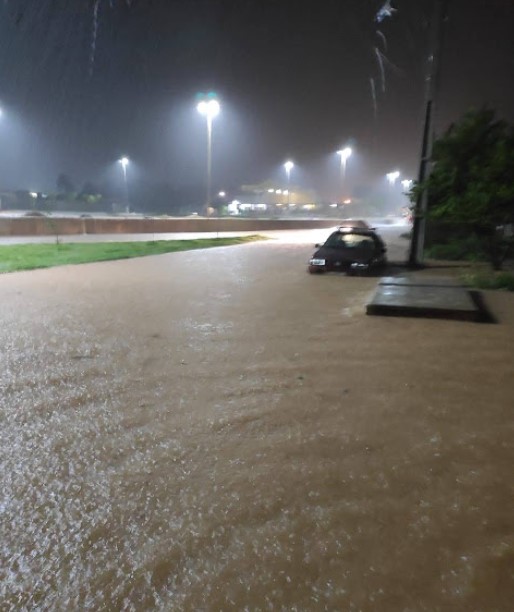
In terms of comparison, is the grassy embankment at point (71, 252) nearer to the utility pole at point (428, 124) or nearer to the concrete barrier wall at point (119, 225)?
the concrete barrier wall at point (119, 225)

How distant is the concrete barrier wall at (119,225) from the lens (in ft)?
84.1

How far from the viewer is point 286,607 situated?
2.14m

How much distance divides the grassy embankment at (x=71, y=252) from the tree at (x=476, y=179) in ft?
31.3

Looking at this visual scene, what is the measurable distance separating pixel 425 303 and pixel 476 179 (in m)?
6.28

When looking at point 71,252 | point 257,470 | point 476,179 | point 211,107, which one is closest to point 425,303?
point 257,470

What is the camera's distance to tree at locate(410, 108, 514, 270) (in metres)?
11.5

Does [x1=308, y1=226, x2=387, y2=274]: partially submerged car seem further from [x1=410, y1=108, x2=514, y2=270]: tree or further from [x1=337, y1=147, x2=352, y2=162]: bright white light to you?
[x1=337, y1=147, x2=352, y2=162]: bright white light

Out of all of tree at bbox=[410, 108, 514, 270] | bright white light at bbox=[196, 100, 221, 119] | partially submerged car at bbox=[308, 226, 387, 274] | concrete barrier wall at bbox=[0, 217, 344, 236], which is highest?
bright white light at bbox=[196, 100, 221, 119]

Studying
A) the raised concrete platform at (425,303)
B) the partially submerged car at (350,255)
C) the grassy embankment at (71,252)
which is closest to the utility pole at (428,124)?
the partially submerged car at (350,255)

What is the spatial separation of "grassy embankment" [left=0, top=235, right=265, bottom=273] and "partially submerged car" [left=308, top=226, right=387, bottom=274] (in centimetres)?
672

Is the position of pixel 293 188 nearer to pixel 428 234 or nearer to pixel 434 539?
pixel 428 234

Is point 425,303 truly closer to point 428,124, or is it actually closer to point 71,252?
point 428,124

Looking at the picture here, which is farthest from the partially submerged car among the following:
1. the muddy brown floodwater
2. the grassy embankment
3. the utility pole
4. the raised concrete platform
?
the grassy embankment

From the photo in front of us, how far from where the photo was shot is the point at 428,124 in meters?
13.6
